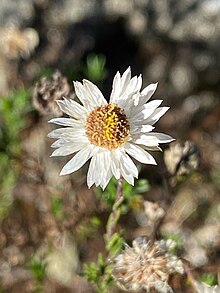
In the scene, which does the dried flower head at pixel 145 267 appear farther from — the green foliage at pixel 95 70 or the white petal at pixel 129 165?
the green foliage at pixel 95 70

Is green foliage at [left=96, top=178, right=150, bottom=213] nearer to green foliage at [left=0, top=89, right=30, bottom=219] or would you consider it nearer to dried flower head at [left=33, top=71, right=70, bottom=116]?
dried flower head at [left=33, top=71, right=70, bottom=116]

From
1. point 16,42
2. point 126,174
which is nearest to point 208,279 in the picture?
point 126,174

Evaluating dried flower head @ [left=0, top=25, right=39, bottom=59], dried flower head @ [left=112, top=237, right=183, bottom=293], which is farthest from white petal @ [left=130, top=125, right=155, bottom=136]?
dried flower head @ [left=0, top=25, right=39, bottom=59]

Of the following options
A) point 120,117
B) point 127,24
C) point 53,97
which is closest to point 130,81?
point 120,117

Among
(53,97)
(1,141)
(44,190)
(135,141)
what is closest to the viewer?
(135,141)

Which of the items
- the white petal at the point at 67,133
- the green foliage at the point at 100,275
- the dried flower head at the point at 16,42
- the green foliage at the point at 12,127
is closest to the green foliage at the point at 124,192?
the green foliage at the point at 100,275

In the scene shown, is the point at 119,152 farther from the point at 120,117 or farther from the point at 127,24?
the point at 127,24

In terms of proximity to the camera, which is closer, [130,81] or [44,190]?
[130,81]
